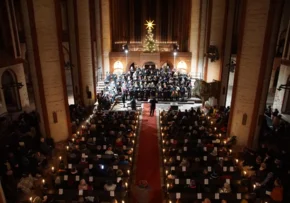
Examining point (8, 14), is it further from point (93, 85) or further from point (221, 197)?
point (221, 197)

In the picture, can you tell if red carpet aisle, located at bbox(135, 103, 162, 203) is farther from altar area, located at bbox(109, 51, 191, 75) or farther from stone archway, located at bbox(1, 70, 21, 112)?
altar area, located at bbox(109, 51, 191, 75)

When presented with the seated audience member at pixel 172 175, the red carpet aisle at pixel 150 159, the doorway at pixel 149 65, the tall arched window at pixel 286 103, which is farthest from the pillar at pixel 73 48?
the tall arched window at pixel 286 103

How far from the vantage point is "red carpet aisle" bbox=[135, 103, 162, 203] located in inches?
417

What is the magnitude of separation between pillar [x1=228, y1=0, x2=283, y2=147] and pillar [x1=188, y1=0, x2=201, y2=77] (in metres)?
13.6

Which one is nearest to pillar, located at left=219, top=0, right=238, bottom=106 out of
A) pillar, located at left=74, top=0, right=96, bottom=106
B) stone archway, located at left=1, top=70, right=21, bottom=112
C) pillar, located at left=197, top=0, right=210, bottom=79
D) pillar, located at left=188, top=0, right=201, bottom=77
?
pillar, located at left=197, top=0, right=210, bottom=79

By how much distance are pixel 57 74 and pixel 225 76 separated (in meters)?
12.1

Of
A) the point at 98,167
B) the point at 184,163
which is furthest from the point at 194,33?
the point at 98,167

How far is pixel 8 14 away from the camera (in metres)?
18.5

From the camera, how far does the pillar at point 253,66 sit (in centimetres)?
1195

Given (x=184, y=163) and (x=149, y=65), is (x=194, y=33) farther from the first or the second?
A: (x=184, y=163)

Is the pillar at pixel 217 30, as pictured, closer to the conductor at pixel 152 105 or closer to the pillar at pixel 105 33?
the conductor at pixel 152 105

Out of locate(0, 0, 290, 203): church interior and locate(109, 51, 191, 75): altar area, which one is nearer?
locate(0, 0, 290, 203): church interior

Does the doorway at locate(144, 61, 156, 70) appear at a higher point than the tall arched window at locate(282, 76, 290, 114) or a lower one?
higher

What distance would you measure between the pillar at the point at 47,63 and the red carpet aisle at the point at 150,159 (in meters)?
4.70
